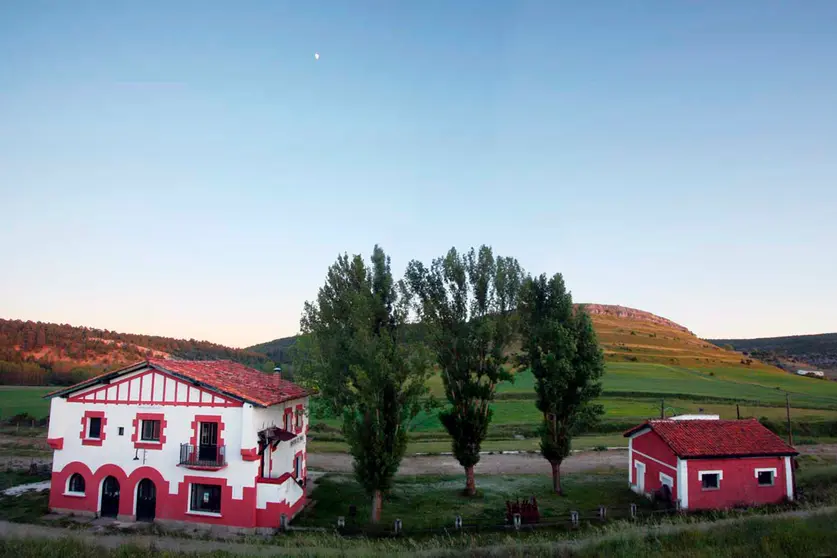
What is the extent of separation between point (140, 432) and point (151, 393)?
1872 mm

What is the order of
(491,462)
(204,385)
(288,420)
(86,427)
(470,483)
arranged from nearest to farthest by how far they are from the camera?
(204,385) → (86,427) → (288,420) → (470,483) → (491,462)

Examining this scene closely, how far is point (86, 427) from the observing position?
2523 cm

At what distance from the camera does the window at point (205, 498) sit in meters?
23.8

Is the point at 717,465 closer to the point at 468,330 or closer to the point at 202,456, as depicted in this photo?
the point at 468,330

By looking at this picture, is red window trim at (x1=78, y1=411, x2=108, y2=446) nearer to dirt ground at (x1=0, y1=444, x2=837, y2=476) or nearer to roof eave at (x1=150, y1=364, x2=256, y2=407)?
roof eave at (x1=150, y1=364, x2=256, y2=407)

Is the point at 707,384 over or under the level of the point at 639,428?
under

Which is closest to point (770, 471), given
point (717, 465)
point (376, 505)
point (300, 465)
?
point (717, 465)

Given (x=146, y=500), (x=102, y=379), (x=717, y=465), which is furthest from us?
(x=717, y=465)

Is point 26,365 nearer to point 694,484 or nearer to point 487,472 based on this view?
point 487,472

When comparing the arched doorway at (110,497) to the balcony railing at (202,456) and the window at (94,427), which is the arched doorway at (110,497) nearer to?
the window at (94,427)

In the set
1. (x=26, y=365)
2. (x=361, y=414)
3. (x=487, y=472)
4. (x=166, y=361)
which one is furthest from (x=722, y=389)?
(x=26, y=365)

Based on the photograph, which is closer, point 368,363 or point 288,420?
point 368,363

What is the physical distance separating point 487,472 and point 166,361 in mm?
22353

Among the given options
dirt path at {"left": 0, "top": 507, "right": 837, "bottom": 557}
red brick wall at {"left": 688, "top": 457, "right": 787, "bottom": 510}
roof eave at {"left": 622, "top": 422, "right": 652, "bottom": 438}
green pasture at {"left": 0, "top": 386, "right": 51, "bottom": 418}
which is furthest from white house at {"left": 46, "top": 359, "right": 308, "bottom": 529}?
green pasture at {"left": 0, "top": 386, "right": 51, "bottom": 418}
